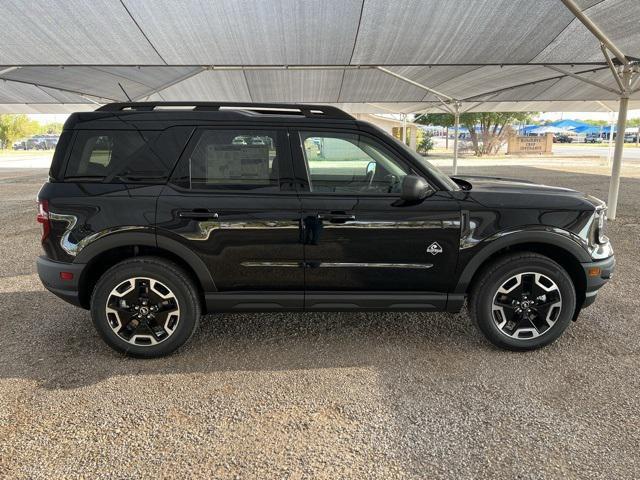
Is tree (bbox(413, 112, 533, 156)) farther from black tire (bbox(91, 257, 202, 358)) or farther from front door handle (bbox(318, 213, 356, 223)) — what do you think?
black tire (bbox(91, 257, 202, 358))

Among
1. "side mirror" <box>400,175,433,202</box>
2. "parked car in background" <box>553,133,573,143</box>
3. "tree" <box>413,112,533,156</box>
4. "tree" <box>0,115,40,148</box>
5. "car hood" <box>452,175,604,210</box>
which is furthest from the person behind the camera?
"parked car in background" <box>553,133,573,143</box>

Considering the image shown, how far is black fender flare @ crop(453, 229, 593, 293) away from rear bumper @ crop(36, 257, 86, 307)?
2830 millimetres

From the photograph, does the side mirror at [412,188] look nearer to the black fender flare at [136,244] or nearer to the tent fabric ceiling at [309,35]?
the black fender flare at [136,244]

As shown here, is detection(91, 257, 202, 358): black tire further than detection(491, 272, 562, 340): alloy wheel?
No

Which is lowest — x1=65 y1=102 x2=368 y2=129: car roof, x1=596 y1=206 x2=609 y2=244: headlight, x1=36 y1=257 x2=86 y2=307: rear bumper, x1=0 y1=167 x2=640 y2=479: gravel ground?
x1=0 y1=167 x2=640 y2=479: gravel ground

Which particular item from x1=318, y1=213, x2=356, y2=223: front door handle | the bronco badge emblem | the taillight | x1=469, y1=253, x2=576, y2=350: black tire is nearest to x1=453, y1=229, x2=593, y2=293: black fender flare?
x1=469, y1=253, x2=576, y2=350: black tire

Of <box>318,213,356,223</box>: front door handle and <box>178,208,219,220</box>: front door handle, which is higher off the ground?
<box>178,208,219,220</box>: front door handle

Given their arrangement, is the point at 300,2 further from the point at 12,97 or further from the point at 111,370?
the point at 12,97

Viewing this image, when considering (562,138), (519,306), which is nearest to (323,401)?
(519,306)

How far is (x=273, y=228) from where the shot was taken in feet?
10.7

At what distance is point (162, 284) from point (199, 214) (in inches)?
23.5

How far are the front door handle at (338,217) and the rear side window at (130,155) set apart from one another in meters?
1.18

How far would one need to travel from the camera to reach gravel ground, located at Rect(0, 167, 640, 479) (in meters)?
2.36

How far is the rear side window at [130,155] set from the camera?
3312mm
